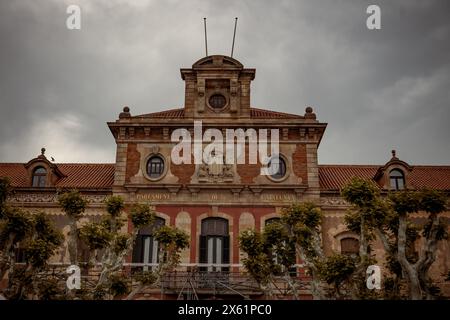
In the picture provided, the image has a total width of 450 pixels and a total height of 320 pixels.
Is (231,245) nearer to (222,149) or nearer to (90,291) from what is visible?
(222,149)

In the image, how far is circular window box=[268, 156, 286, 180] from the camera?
1081 inches

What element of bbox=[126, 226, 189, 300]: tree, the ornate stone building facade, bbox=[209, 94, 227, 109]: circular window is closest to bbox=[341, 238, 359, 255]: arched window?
the ornate stone building facade

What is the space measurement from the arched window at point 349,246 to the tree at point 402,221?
6613mm

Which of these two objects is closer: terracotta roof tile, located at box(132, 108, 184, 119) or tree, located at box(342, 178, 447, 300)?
tree, located at box(342, 178, 447, 300)

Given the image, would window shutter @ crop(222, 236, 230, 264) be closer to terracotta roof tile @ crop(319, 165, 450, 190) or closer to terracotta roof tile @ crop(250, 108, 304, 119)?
terracotta roof tile @ crop(319, 165, 450, 190)

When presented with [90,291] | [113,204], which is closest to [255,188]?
[113,204]

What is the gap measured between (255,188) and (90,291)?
10.3 m

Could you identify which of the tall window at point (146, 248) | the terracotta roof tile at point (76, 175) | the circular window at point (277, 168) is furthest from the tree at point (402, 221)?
the terracotta roof tile at point (76, 175)

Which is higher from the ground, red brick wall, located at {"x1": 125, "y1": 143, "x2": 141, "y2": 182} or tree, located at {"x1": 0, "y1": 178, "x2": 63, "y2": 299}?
red brick wall, located at {"x1": 125, "y1": 143, "x2": 141, "y2": 182}

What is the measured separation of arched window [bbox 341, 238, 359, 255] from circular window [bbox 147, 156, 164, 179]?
10.3 meters

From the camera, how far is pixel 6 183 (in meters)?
19.7

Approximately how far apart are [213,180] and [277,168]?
3.50 meters

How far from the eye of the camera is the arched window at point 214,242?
85.7 feet

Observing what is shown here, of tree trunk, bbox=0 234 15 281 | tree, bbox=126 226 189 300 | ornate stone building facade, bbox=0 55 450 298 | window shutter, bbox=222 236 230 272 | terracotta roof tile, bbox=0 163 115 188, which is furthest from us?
terracotta roof tile, bbox=0 163 115 188
